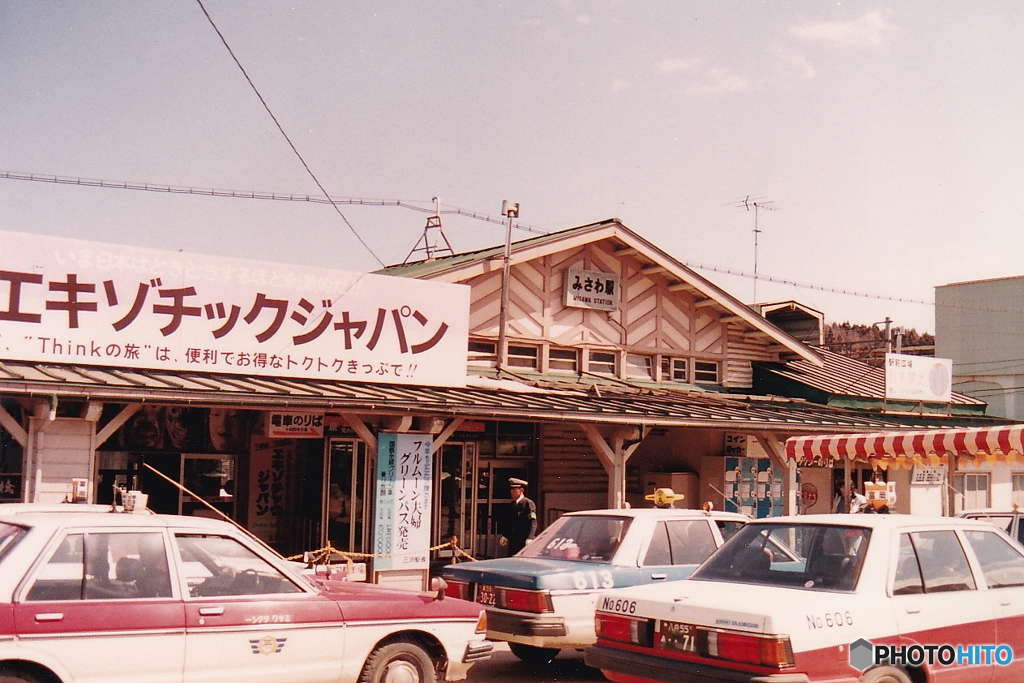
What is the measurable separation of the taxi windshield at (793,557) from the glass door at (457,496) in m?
11.4

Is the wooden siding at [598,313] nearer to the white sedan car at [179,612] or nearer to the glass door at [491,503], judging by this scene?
the glass door at [491,503]

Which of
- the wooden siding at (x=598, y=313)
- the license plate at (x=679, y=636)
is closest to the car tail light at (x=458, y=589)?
the license plate at (x=679, y=636)

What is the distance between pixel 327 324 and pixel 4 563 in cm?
820

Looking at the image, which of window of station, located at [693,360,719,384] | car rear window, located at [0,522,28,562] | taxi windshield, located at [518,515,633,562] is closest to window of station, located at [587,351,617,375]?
window of station, located at [693,360,719,384]

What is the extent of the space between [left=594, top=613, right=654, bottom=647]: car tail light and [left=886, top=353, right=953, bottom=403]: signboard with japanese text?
1677cm

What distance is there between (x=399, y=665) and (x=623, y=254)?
14342 mm

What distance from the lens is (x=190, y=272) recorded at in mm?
13109

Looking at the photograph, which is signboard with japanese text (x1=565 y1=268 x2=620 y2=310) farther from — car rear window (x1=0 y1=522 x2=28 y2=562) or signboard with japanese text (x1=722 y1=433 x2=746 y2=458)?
car rear window (x1=0 y1=522 x2=28 y2=562)

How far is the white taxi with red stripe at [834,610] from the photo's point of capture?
20.2ft

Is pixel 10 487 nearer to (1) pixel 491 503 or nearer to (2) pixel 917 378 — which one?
(1) pixel 491 503

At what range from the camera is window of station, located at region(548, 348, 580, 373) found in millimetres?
19844

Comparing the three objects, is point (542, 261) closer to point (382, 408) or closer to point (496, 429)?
point (496, 429)

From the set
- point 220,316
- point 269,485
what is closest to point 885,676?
point 220,316

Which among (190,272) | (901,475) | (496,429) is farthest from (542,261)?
(901,475)
